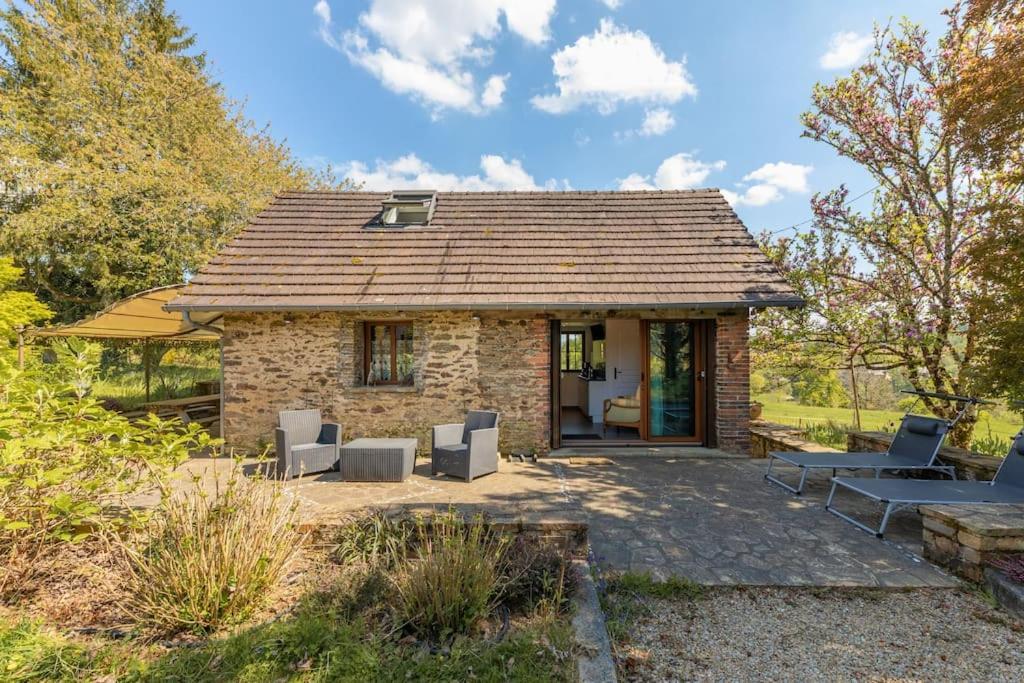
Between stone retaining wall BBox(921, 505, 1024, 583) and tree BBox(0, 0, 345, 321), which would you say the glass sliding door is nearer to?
stone retaining wall BBox(921, 505, 1024, 583)

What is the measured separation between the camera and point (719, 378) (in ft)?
26.0

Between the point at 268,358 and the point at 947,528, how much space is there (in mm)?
9418

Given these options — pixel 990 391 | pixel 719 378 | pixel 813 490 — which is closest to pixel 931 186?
pixel 990 391

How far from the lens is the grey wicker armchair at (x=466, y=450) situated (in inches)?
246

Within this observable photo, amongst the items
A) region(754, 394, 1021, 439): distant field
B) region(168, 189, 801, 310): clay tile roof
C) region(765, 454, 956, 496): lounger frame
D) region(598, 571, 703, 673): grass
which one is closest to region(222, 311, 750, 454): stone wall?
region(168, 189, 801, 310): clay tile roof

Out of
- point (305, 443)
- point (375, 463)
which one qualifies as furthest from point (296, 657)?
point (305, 443)

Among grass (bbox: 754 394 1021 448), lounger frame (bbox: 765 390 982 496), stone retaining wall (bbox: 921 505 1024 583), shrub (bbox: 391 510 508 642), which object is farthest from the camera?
grass (bbox: 754 394 1021 448)

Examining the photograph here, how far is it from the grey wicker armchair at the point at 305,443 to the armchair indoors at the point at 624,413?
19.5 feet

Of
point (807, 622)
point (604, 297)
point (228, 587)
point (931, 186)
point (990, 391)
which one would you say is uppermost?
point (931, 186)

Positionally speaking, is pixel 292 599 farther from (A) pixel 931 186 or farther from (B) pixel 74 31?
(B) pixel 74 31

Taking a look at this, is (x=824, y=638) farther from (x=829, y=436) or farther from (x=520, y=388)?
(x=829, y=436)

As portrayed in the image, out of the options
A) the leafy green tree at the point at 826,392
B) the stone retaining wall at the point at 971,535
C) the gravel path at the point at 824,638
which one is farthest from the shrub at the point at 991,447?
the leafy green tree at the point at 826,392

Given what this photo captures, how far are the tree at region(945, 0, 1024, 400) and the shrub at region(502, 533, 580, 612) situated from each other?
655 cm

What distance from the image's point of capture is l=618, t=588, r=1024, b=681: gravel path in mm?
2770
